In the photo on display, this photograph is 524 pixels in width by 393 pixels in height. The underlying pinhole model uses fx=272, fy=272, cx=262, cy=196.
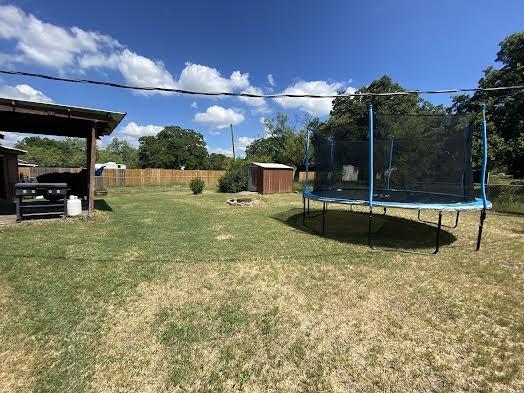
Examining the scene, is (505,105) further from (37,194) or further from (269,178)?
(37,194)

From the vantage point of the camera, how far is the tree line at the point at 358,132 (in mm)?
14688

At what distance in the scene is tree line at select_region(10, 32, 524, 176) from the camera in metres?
14.7

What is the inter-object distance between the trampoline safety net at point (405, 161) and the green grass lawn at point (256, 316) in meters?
1.66

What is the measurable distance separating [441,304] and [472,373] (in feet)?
3.97

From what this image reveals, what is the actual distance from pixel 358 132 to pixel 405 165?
2263 mm

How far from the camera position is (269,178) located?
59.7ft

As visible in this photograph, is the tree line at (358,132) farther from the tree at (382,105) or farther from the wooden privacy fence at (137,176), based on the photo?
the wooden privacy fence at (137,176)

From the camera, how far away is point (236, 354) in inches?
100.0

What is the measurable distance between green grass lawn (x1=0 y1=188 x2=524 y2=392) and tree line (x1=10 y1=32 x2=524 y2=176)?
16.6 feet

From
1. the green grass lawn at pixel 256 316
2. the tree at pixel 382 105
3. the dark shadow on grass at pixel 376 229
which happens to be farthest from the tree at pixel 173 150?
the green grass lawn at pixel 256 316

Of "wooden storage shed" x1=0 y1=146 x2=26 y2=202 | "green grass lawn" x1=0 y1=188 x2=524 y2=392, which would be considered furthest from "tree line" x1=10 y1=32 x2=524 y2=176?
"wooden storage shed" x1=0 y1=146 x2=26 y2=202

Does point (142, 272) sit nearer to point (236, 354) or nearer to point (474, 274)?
point (236, 354)

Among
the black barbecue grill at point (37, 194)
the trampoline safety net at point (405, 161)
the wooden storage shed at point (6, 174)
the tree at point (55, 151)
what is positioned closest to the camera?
the trampoline safety net at point (405, 161)

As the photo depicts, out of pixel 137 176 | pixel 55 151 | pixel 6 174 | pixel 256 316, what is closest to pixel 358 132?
pixel 256 316
